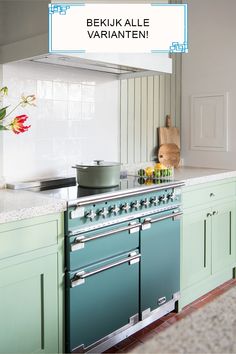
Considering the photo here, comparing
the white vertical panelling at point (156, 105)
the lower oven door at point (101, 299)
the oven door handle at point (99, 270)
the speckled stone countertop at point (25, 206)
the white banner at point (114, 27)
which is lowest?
the lower oven door at point (101, 299)

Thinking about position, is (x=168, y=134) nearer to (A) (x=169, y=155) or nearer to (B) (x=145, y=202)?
(A) (x=169, y=155)

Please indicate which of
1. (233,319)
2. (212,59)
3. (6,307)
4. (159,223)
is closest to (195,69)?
(212,59)

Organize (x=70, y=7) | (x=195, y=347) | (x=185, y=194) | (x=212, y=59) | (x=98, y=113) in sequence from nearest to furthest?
1. (x=195, y=347)
2. (x=70, y=7)
3. (x=185, y=194)
4. (x=98, y=113)
5. (x=212, y=59)

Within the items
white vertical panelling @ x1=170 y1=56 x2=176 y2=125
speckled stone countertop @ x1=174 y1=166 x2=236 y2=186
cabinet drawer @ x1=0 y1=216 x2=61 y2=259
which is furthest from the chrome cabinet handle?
white vertical panelling @ x1=170 y1=56 x2=176 y2=125

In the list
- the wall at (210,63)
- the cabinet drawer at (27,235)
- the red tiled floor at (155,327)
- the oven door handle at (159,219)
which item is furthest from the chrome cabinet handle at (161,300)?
the wall at (210,63)

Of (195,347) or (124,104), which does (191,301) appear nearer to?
(124,104)

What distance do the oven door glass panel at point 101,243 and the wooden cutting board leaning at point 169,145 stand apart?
1393mm

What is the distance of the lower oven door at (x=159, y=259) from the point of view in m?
2.61

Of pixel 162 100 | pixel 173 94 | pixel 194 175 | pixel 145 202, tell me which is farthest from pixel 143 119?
pixel 145 202

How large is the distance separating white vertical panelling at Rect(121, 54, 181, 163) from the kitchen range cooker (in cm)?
67

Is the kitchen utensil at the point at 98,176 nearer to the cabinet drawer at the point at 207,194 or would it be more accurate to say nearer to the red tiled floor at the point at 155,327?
the cabinet drawer at the point at 207,194

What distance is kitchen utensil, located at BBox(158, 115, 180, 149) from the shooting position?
3.82 meters

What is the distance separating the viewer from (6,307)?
6.11 feet

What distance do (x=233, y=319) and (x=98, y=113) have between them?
8.43ft
